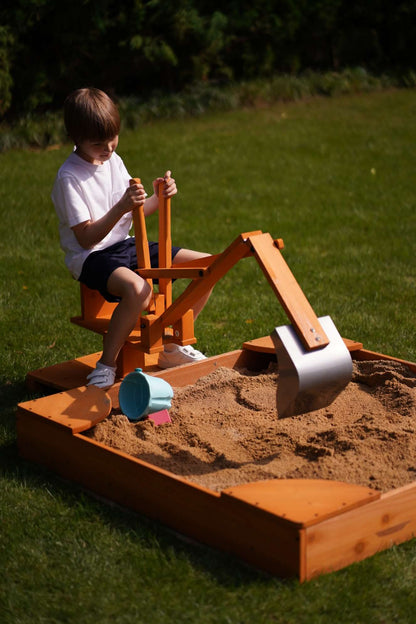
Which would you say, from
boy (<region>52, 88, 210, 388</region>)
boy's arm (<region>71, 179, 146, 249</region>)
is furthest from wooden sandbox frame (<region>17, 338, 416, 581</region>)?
boy's arm (<region>71, 179, 146, 249</region>)

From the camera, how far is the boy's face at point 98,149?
4.16 metres

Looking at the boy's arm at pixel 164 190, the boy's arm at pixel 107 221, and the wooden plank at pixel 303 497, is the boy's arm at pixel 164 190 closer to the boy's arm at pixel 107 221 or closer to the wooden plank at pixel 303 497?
the boy's arm at pixel 107 221

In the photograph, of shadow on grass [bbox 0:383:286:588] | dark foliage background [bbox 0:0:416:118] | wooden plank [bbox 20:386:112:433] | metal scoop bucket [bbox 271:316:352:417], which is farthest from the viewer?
dark foliage background [bbox 0:0:416:118]

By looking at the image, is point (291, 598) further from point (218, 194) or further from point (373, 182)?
point (373, 182)

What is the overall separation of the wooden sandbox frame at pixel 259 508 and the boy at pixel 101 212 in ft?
2.06

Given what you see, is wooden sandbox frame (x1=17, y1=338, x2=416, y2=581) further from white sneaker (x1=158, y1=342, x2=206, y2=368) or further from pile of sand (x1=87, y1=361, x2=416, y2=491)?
white sneaker (x1=158, y1=342, x2=206, y2=368)

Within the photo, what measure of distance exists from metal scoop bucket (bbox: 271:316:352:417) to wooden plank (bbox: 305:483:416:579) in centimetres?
50

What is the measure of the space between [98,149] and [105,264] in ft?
1.77

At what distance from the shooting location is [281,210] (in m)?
8.21

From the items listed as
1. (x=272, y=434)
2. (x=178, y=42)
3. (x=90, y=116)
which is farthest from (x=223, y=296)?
(x=178, y=42)

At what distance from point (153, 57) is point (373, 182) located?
360cm

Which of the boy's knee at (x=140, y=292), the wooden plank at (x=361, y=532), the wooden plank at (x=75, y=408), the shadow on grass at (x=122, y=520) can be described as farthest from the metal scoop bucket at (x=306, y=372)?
the boy's knee at (x=140, y=292)

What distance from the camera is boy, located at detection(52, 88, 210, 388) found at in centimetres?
407

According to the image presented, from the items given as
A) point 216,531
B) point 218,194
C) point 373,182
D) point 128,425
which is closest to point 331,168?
point 373,182
